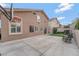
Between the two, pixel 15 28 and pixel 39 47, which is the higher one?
pixel 15 28

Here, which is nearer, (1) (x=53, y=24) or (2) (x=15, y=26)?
(2) (x=15, y=26)

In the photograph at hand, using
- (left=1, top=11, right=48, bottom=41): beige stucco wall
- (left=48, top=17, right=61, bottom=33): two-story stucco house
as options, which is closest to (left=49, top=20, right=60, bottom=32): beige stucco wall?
(left=48, top=17, right=61, bottom=33): two-story stucco house

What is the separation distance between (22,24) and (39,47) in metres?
0.74

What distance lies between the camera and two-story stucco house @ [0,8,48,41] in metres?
3.30

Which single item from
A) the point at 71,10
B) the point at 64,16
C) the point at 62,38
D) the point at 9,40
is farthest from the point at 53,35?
the point at 9,40

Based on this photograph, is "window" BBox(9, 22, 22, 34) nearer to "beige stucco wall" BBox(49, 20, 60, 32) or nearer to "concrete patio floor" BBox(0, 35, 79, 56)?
"concrete patio floor" BBox(0, 35, 79, 56)

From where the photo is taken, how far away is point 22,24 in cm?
338

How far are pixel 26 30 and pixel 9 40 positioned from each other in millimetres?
506

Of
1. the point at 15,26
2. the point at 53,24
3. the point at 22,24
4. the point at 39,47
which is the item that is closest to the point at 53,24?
the point at 53,24

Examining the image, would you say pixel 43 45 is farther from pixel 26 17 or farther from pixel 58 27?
pixel 26 17

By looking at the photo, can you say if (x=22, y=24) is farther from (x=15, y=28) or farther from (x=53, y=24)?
(x=53, y=24)

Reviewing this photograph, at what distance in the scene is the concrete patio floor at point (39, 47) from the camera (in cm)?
324

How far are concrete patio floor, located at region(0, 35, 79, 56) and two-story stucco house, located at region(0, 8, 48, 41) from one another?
16 cm

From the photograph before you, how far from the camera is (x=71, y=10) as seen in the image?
11.2 ft
